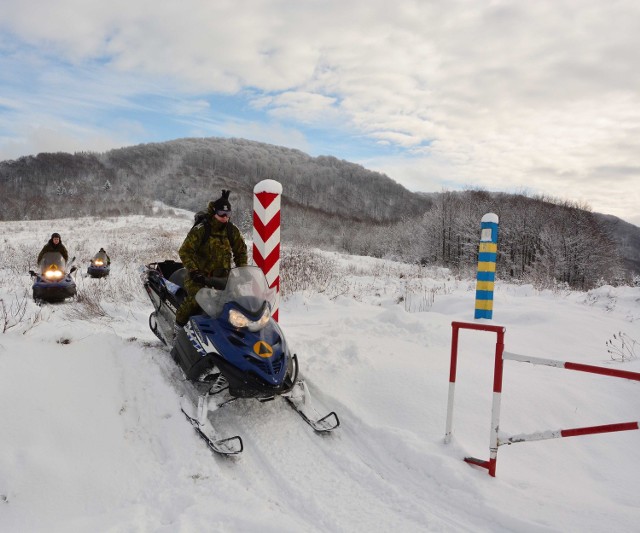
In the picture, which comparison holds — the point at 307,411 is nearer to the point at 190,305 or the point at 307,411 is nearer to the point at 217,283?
the point at 217,283

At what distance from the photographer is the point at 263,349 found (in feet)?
12.8

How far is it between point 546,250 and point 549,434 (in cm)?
4212

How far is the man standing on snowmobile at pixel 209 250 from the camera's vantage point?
4691 mm

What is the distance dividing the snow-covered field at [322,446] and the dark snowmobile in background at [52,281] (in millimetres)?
4754

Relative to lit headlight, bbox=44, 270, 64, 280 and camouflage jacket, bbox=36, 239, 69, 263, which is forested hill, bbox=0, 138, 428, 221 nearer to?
camouflage jacket, bbox=36, 239, 69, 263

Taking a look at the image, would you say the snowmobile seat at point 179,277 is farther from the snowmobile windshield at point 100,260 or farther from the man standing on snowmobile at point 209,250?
the snowmobile windshield at point 100,260

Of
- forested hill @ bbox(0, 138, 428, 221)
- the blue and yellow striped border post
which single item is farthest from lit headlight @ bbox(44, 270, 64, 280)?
forested hill @ bbox(0, 138, 428, 221)

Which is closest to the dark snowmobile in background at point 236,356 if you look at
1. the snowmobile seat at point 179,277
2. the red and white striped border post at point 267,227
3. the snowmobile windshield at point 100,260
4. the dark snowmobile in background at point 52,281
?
the snowmobile seat at point 179,277

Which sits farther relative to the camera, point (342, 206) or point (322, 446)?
point (342, 206)

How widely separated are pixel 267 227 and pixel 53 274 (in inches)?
292

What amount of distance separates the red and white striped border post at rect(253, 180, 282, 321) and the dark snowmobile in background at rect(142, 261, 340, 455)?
4.07ft

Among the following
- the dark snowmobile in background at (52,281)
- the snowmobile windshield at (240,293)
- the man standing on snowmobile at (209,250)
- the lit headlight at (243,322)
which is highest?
the man standing on snowmobile at (209,250)

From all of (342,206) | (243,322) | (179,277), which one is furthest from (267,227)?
(342,206)

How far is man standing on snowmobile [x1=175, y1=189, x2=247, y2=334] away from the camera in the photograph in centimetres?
469
